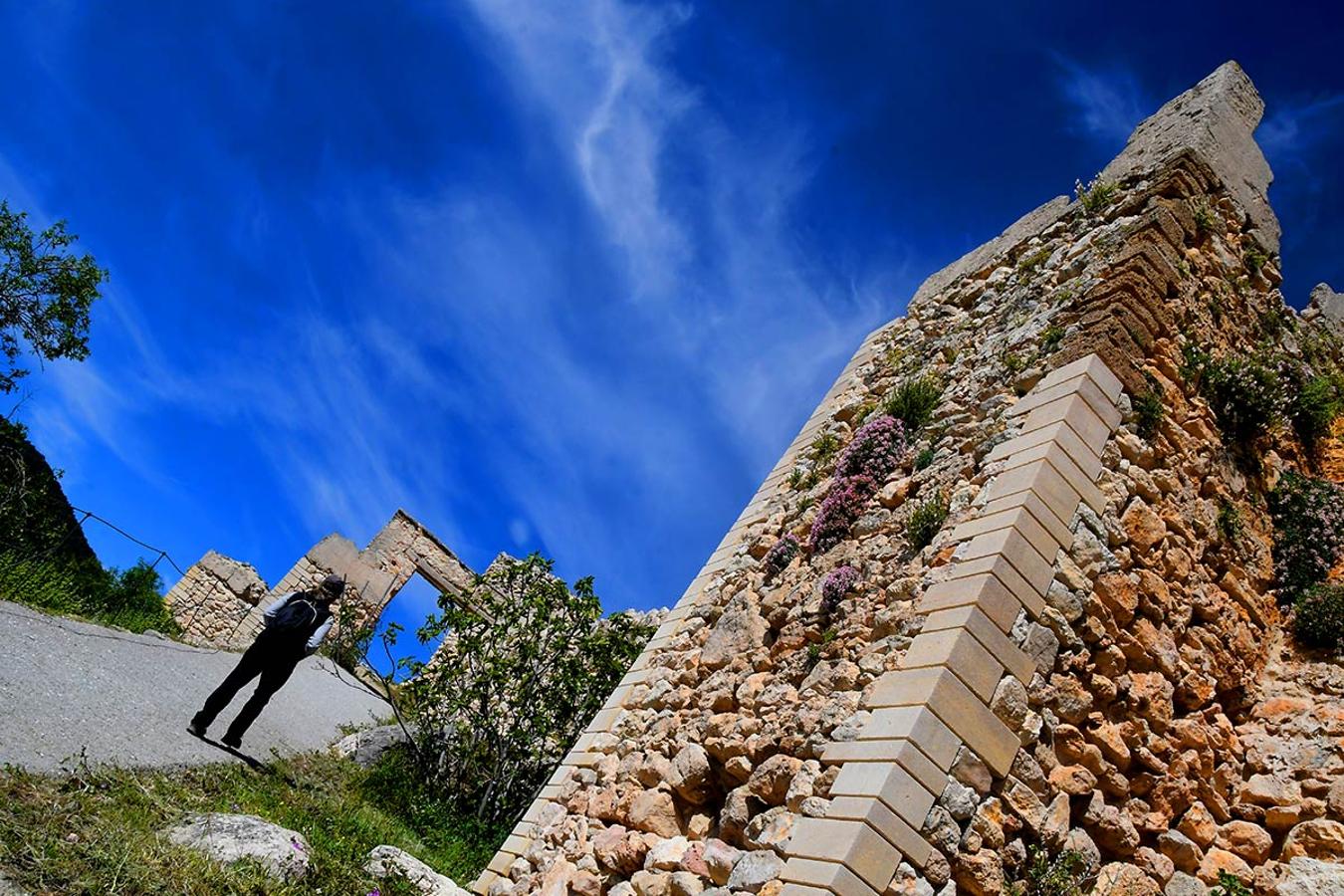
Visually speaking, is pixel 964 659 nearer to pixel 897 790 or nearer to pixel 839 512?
pixel 897 790

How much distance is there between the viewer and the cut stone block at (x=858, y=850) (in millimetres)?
3994

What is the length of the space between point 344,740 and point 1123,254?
30.2 ft

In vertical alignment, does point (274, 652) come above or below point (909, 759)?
below

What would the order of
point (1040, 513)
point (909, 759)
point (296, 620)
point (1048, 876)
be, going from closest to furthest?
point (909, 759) → point (1048, 876) → point (1040, 513) → point (296, 620)

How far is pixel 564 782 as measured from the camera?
7.10m

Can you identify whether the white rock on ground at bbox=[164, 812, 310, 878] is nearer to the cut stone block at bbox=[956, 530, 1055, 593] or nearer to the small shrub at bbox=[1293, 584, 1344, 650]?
the cut stone block at bbox=[956, 530, 1055, 593]

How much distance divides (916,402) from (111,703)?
21.7ft

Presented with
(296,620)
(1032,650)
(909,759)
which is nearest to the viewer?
(909,759)

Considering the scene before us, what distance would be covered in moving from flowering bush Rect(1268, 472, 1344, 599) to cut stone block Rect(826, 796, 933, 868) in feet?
12.6

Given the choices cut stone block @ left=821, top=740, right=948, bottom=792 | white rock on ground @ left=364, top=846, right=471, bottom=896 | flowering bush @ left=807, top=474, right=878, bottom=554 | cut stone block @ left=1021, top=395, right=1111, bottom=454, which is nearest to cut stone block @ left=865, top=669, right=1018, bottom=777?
cut stone block @ left=821, top=740, right=948, bottom=792

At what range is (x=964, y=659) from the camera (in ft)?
14.9

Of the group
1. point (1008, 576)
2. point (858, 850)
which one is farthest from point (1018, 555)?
point (858, 850)

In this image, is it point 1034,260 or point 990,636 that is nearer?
point 990,636

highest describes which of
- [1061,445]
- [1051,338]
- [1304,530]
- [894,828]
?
[1304,530]
